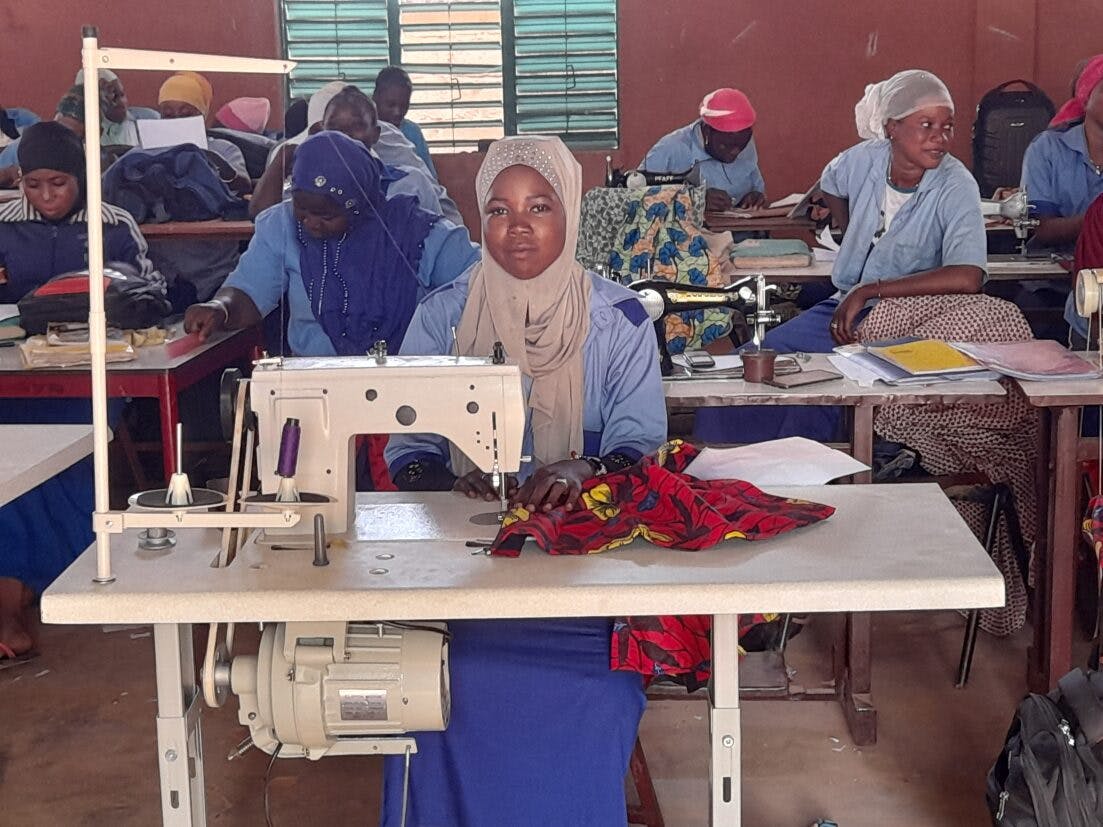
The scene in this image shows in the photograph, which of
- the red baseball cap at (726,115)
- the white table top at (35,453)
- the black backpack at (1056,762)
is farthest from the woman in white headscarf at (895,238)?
the red baseball cap at (726,115)

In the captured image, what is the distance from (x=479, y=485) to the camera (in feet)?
7.49

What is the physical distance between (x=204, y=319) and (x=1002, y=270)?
8.20ft

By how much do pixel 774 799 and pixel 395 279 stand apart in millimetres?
1795

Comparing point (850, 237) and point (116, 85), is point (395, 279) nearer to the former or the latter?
point (850, 237)

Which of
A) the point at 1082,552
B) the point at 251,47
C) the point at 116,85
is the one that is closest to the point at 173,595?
the point at 1082,552

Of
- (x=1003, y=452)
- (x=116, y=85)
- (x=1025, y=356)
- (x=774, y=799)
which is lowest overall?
(x=774, y=799)

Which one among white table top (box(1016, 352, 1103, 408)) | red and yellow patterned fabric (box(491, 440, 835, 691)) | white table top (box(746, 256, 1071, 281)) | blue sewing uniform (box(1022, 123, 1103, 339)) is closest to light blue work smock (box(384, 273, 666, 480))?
red and yellow patterned fabric (box(491, 440, 835, 691))

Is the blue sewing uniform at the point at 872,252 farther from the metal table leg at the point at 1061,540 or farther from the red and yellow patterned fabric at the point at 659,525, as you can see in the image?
the red and yellow patterned fabric at the point at 659,525

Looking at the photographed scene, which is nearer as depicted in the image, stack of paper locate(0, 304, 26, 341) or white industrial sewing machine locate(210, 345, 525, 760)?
white industrial sewing machine locate(210, 345, 525, 760)

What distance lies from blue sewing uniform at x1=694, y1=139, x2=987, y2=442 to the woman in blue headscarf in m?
0.93

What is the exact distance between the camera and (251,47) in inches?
324

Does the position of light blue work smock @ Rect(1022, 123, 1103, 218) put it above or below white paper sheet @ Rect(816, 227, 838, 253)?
above

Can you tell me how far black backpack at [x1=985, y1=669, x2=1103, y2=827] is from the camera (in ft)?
7.39

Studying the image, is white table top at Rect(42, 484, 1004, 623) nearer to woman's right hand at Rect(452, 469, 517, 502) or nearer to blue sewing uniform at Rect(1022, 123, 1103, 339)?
woman's right hand at Rect(452, 469, 517, 502)
